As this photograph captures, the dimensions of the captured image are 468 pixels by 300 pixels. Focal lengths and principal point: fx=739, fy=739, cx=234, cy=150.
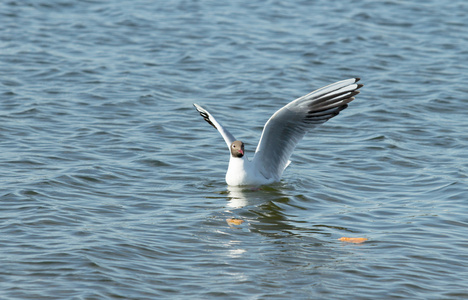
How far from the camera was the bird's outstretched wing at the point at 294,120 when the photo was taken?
9.57m

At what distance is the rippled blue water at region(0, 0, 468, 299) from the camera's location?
23.7 ft

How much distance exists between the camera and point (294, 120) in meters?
10.0

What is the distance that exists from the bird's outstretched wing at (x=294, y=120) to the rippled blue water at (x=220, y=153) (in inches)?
15.7

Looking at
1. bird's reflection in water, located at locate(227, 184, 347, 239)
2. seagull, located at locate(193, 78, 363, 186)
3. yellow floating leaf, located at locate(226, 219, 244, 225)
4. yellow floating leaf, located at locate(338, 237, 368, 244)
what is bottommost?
bird's reflection in water, located at locate(227, 184, 347, 239)

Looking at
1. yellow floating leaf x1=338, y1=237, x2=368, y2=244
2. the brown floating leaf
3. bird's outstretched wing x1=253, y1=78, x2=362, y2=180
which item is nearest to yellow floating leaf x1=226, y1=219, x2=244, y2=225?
the brown floating leaf

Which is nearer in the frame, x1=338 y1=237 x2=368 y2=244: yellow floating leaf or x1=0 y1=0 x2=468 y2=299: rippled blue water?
x1=0 y1=0 x2=468 y2=299: rippled blue water

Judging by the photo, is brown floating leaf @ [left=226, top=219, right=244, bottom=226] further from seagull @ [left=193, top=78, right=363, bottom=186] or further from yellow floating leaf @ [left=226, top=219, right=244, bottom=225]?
seagull @ [left=193, top=78, right=363, bottom=186]

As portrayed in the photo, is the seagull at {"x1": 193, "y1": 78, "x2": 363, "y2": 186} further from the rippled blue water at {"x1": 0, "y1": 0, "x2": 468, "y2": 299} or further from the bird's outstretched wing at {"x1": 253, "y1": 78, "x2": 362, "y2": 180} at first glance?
the rippled blue water at {"x1": 0, "y1": 0, "x2": 468, "y2": 299}

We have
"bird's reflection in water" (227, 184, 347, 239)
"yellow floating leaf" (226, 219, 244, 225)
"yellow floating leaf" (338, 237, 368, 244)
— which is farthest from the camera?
"yellow floating leaf" (226, 219, 244, 225)

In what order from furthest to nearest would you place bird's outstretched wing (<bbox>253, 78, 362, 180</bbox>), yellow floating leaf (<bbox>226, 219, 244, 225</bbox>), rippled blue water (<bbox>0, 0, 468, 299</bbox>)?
bird's outstretched wing (<bbox>253, 78, 362, 180</bbox>) < yellow floating leaf (<bbox>226, 219, 244, 225</bbox>) < rippled blue water (<bbox>0, 0, 468, 299</bbox>)

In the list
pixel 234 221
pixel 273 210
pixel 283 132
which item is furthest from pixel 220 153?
pixel 234 221

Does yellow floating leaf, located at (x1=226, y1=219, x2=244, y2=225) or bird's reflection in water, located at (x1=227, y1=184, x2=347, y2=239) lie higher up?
yellow floating leaf, located at (x1=226, y1=219, x2=244, y2=225)

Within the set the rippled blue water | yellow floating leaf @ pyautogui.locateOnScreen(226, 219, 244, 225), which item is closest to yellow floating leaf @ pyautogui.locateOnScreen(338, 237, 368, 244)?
the rippled blue water

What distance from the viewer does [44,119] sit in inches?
510
